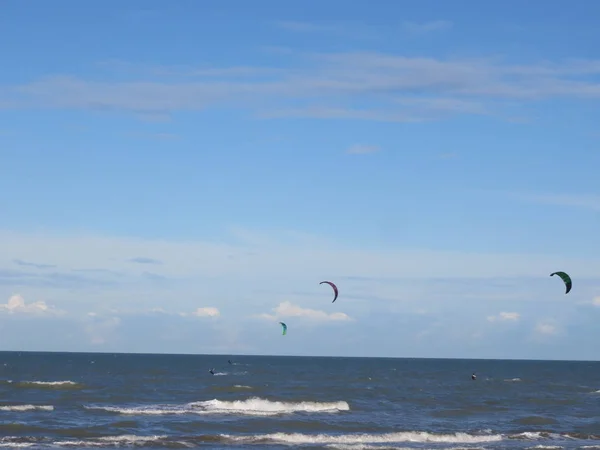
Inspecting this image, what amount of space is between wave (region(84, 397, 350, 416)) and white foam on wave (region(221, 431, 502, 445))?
28.9 ft

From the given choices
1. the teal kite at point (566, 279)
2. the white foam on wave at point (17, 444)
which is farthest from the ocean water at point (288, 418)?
the teal kite at point (566, 279)

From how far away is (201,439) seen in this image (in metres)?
36.7

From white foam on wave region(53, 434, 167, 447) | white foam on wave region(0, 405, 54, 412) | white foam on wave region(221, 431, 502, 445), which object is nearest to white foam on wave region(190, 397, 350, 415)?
white foam on wave region(0, 405, 54, 412)

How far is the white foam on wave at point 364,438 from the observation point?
1467 inches

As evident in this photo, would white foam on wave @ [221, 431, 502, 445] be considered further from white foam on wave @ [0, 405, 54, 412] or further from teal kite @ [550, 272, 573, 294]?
white foam on wave @ [0, 405, 54, 412]

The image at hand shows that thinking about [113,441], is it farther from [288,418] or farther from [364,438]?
[288,418]

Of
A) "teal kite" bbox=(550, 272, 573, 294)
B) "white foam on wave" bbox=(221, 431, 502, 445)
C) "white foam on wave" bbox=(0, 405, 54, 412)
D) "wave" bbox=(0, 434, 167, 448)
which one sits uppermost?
"teal kite" bbox=(550, 272, 573, 294)

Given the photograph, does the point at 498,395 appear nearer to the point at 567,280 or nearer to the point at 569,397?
the point at 569,397

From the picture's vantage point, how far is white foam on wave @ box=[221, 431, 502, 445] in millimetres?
37250

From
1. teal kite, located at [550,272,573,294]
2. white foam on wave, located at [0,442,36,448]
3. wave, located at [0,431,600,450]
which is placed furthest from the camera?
teal kite, located at [550,272,573,294]

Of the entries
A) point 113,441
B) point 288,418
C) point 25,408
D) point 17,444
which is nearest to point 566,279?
point 288,418

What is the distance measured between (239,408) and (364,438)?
1442 centimetres

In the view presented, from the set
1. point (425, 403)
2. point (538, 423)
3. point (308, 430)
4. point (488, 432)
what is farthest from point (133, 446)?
point (425, 403)

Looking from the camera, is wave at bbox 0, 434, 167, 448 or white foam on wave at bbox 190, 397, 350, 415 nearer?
wave at bbox 0, 434, 167, 448
